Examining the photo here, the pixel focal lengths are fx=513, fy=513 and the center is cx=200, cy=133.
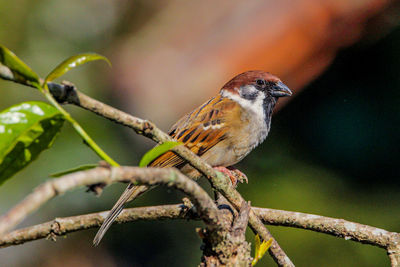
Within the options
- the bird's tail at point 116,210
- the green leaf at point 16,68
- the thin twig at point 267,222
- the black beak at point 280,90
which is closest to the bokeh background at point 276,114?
the black beak at point 280,90

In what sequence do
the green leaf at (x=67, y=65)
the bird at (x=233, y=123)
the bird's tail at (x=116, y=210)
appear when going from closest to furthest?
the green leaf at (x=67, y=65)
the bird's tail at (x=116, y=210)
the bird at (x=233, y=123)

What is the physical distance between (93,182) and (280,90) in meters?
2.43

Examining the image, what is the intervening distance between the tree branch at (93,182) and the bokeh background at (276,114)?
189 centimetres

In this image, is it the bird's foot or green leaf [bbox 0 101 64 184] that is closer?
green leaf [bbox 0 101 64 184]

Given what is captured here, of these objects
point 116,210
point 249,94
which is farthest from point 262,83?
point 116,210

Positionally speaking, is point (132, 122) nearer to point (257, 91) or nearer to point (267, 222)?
point (267, 222)

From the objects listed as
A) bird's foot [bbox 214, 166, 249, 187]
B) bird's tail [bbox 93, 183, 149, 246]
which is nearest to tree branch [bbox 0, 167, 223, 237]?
bird's tail [bbox 93, 183, 149, 246]

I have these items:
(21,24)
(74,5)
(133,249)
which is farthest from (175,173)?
(74,5)

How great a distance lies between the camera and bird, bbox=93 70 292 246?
301 centimetres

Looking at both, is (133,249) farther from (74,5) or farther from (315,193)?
(74,5)

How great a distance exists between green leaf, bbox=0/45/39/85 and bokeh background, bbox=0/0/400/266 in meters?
1.98

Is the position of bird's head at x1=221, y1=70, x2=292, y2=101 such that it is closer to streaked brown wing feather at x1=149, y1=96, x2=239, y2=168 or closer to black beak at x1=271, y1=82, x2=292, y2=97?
black beak at x1=271, y1=82, x2=292, y2=97

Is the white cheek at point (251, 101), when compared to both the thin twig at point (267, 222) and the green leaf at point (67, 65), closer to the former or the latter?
the thin twig at point (267, 222)

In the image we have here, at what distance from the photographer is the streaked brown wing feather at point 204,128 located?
3.01 metres
